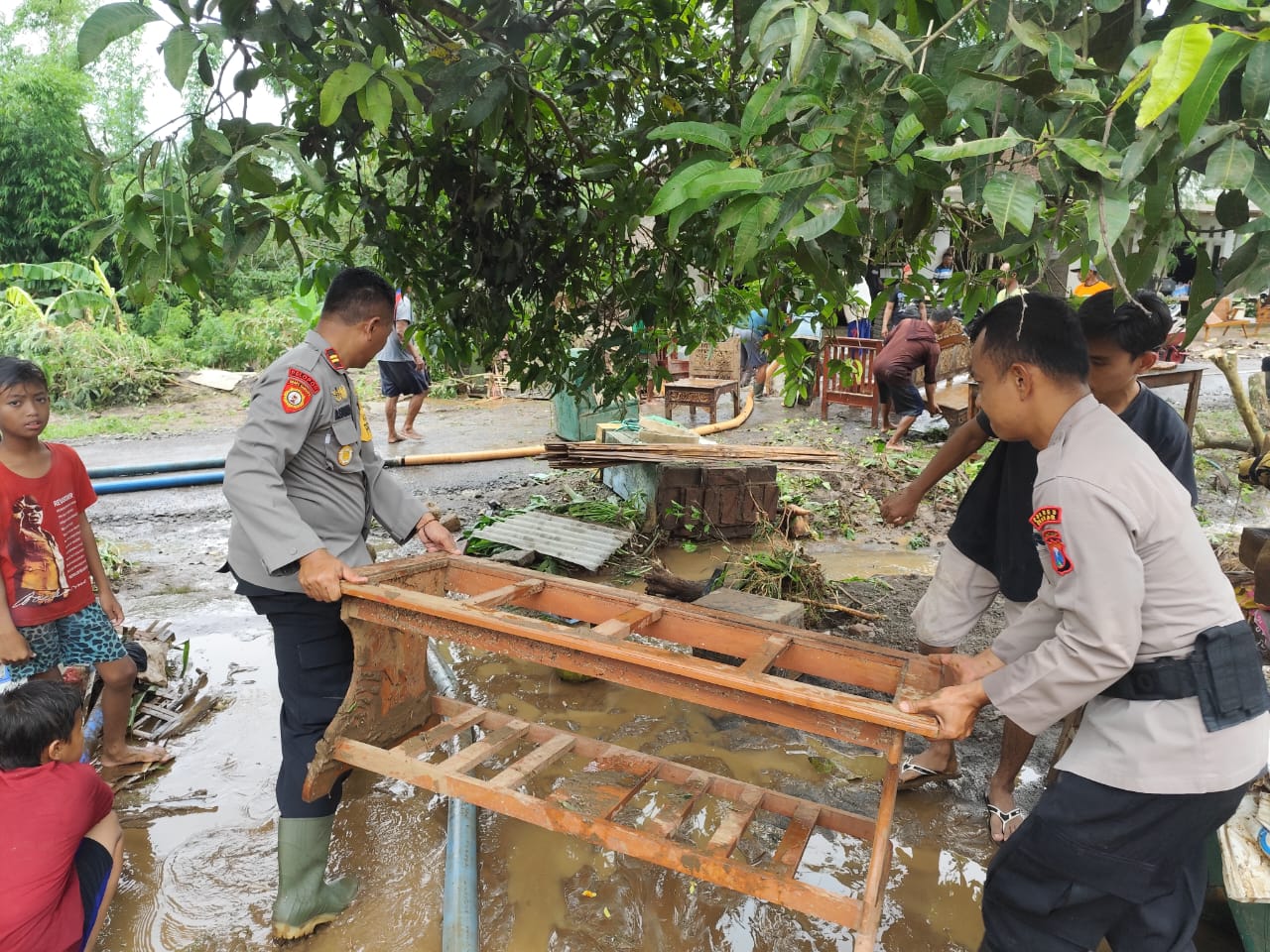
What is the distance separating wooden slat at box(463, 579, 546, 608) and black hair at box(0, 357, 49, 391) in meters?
1.78

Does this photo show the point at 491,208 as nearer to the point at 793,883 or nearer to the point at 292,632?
the point at 292,632

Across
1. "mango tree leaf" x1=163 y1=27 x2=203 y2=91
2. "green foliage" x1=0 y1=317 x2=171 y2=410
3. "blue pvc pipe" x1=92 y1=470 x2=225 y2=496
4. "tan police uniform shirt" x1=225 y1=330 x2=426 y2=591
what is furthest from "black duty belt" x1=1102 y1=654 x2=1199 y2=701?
"green foliage" x1=0 y1=317 x2=171 y2=410

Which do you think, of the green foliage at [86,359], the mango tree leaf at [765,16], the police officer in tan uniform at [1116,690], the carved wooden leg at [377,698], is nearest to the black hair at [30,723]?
the carved wooden leg at [377,698]

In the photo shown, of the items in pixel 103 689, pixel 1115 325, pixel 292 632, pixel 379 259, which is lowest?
pixel 103 689

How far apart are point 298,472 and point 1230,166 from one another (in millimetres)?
2330

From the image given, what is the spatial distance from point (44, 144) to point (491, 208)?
16203 millimetres

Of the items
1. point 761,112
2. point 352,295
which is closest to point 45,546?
point 352,295

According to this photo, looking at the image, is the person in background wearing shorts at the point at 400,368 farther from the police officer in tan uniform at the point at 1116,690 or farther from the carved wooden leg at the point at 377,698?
the police officer in tan uniform at the point at 1116,690

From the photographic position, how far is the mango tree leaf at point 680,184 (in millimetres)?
1500

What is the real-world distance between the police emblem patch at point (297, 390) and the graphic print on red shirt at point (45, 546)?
4.28 feet

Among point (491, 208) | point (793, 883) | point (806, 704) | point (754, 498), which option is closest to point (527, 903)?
point (793, 883)

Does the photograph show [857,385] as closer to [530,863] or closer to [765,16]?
[530,863]

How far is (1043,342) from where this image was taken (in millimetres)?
1811

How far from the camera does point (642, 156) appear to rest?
3.07 metres
